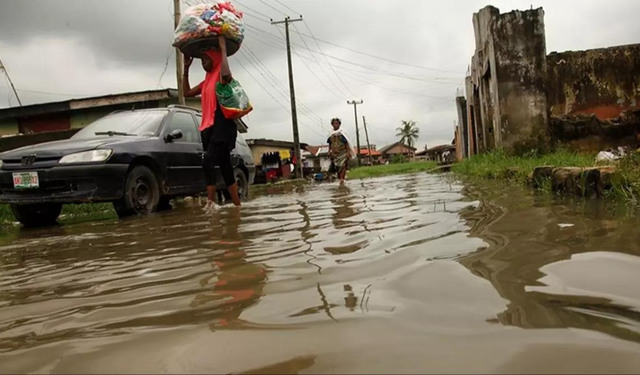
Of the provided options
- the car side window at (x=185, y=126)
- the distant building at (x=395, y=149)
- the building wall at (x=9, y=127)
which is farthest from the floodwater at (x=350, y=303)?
the distant building at (x=395, y=149)

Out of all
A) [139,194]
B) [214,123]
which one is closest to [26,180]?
[139,194]

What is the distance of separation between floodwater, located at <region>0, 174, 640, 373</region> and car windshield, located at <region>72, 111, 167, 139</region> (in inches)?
137

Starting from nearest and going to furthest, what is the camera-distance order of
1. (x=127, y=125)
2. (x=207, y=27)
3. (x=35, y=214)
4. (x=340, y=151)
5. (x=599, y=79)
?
(x=207, y=27) → (x=35, y=214) → (x=127, y=125) → (x=599, y=79) → (x=340, y=151)

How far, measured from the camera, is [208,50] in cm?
484

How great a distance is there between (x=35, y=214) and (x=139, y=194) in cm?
114

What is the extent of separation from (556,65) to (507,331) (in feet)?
32.3

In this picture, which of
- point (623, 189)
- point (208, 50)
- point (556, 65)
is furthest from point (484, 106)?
point (623, 189)

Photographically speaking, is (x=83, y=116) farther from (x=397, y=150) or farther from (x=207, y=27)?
(x=397, y=150)

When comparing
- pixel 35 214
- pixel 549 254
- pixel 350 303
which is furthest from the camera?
pixel 35 214

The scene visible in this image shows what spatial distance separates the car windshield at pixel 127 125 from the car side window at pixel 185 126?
0.15 meters

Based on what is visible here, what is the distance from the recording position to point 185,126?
21.2ft

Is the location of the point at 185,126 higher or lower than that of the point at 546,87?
lower

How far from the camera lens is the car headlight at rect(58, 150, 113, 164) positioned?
15.9 ft

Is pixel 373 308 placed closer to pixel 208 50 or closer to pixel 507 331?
pixel 507 331
